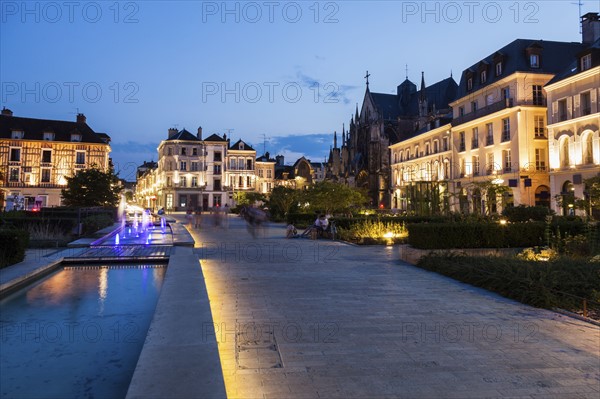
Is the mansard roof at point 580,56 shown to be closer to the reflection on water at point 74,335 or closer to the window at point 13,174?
the reflection on water at point 74,335

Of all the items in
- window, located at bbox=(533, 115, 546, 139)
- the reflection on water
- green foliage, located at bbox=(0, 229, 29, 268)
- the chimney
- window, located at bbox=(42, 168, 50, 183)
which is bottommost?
the reflection on water

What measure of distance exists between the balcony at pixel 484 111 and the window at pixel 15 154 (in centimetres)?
5453

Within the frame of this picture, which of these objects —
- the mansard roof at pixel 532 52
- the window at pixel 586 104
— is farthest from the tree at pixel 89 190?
the window at pixel 586 104

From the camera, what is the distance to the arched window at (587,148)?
96.5ft

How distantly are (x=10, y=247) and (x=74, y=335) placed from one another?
258 inches

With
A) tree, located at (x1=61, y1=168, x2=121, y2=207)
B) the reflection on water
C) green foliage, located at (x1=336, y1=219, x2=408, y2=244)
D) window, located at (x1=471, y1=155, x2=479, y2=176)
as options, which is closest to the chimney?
window, located at (x1=471, y1=155, x2=479, y2=176)

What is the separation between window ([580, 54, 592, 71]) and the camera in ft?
95.1

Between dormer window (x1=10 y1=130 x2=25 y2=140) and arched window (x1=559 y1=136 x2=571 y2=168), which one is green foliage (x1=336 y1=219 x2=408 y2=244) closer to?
arched window (x1=559 y1=136 x2=571 y2=168)

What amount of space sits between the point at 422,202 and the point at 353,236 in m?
7.19

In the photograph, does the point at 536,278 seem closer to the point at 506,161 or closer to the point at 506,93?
the point at 506,161

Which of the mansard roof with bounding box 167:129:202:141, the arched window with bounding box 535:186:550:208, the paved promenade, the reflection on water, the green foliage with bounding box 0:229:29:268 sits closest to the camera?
the paved promenade

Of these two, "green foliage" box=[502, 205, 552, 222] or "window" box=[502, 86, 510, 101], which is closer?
"green foliage" box=[502, 205, 552, 222]

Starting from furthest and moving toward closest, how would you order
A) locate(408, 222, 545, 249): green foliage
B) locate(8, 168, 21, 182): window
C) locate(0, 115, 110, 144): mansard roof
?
locate(0, 115, 110, 144): mansard roof, locate(8, 168, 21, 182): window, locate(408, 222, 545, 249): green foliage

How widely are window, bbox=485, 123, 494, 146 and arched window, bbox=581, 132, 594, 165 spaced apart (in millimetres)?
9984
